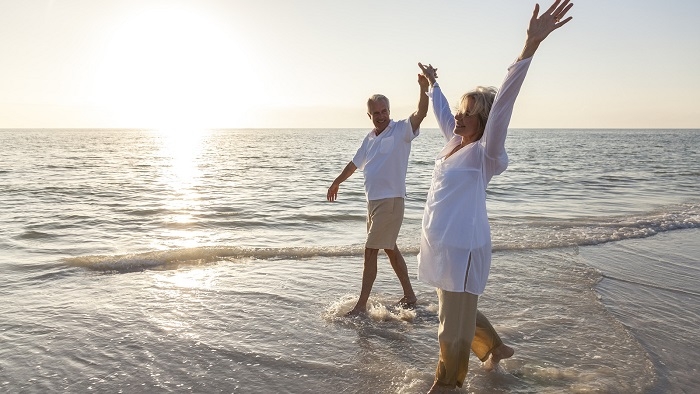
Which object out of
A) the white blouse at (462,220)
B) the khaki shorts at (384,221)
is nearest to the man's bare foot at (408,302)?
the khaki shorts at (384,221)

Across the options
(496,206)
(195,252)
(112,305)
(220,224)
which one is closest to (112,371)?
(112,305)

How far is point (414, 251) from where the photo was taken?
366 inches

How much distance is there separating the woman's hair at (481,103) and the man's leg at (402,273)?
109 inches

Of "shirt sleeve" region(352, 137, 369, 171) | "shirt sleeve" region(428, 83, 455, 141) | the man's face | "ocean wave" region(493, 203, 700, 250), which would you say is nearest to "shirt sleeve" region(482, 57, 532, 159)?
"shirt sleeve" region(428, 83, 455, 141)

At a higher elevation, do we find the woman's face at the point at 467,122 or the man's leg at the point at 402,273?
the woman's face at the point at 467,122

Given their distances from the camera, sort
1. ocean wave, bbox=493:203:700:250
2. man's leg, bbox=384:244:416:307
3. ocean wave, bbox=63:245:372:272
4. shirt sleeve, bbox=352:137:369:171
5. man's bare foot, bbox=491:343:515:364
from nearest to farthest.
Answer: man's bare foot, bbox=491:343:515:364 < shirt sleeve, bbox=352:137:369:171 < man's leg, bbox=384:244:416:307 < ocean wave, bbox=63:245:372:272 < ocean wave, bbox=493:203:700:250

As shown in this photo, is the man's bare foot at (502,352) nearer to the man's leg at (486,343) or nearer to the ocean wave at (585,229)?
the man's leg at (486,343)

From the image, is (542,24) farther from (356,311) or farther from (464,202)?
(356,311)

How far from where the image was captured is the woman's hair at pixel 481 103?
10.5 ft

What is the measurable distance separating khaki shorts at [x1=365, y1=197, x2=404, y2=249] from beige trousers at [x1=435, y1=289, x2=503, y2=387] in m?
2.04

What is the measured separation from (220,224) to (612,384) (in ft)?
31.2

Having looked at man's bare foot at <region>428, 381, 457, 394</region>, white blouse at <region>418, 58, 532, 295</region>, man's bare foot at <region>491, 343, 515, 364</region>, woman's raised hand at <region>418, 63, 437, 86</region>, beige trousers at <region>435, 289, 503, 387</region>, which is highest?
woman's raised hand at <region>418, 63, 437, 86</region>

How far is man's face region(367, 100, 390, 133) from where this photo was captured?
18.0 ft

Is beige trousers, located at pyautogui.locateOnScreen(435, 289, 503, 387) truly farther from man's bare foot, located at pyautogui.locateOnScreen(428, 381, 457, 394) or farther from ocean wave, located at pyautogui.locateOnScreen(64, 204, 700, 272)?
ocean wave, located at pyautogui.locateOnScreen(64, 204, 700, 272)
